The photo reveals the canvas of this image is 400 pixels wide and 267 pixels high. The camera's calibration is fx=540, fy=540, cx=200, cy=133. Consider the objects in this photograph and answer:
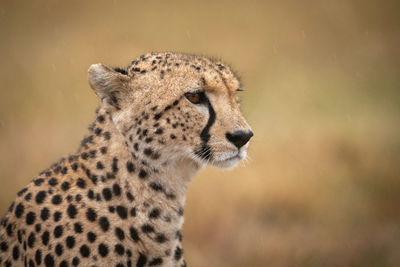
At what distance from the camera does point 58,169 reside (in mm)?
2393

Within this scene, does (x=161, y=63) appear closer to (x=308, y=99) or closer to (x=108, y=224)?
(x=108, y=224)

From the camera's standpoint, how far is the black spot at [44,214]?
222cm

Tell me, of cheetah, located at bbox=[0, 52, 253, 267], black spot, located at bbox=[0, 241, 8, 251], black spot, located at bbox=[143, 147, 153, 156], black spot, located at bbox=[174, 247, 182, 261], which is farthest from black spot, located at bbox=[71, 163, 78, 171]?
black spot, located at bbox=[174, 247, 182, 261]

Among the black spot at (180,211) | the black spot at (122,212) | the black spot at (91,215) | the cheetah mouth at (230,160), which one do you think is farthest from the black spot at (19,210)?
the cheetah mouth at (230,160)

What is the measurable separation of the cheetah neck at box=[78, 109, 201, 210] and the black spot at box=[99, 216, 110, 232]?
143 millimetres

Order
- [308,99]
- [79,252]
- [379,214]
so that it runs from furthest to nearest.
A: 1. [308,99]
2. [379,214]
3. [79,252]

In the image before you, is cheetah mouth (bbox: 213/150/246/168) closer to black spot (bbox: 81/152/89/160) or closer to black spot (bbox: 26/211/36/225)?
black spot (bbox: 81/152/89/160)

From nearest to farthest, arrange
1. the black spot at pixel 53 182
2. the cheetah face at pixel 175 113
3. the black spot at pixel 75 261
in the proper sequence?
the black spot at pixel 75 261, the cheetah face at pixel 175 113, the black spot at pixel 53 182

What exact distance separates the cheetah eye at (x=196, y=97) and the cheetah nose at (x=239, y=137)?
19 centimetres

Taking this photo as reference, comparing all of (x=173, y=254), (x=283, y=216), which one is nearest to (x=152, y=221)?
(x=173, y=254)

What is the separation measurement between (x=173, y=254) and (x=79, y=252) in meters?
0.42

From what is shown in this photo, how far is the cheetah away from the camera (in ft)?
7.15

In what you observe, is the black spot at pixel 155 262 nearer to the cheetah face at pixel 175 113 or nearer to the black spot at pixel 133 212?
the black spot at pixel 133 212

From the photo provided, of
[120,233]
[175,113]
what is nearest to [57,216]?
[120,233]
